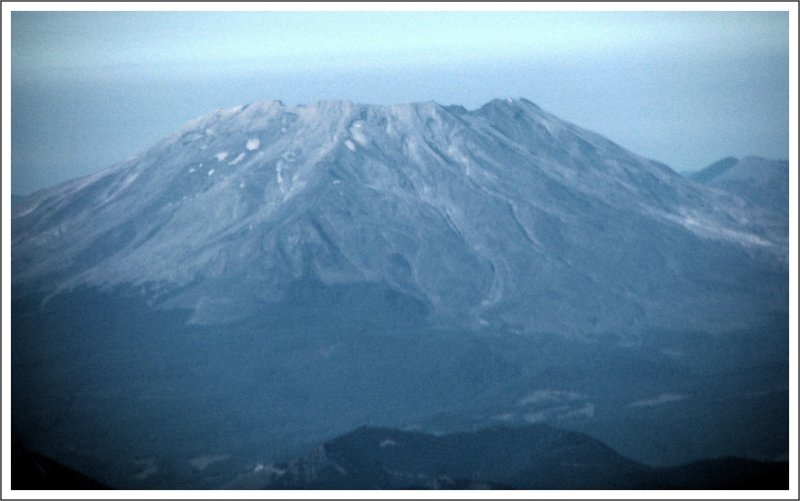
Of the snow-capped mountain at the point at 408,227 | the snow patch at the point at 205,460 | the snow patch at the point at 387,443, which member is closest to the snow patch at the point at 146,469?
the snow patch at the point at 205,460

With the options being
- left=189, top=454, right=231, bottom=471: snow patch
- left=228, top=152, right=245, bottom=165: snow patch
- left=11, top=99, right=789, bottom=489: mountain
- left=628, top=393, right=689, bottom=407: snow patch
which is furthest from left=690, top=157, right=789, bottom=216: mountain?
left=189, top=454, right=231, bottom=471: snow patch

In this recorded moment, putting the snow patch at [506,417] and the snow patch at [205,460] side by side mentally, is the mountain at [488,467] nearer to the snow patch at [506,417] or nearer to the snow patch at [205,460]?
the snow patch at [205,460]

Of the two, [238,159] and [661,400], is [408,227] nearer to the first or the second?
[238,159]

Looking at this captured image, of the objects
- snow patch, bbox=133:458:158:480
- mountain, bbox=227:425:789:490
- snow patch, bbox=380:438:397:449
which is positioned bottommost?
snow patch, bbox=133:458:158:480

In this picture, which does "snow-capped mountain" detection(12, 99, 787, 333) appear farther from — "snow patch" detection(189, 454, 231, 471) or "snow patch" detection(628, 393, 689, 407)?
"snow patch" detection(189, 454, 231, 471)

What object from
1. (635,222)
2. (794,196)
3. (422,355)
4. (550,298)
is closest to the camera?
(794,196)

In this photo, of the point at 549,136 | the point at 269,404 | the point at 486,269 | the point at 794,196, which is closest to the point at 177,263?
the point at 269,404

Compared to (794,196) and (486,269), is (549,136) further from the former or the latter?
(794,196)
